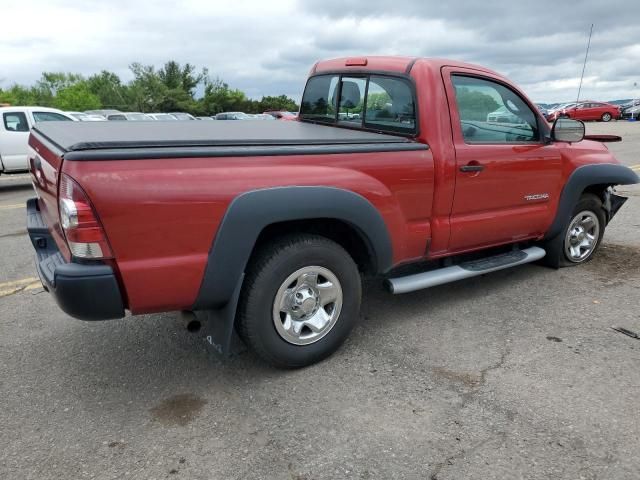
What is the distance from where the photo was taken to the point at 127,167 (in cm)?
238

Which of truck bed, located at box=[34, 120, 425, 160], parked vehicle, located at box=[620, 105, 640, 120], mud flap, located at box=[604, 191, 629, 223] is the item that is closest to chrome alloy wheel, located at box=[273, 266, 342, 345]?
truck bed, located at box=[34, 120, 425, 160]

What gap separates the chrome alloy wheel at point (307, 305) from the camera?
301cm

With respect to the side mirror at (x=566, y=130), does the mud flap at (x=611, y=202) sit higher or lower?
lower

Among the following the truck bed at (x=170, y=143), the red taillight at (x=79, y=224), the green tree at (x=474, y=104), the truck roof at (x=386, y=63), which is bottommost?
the red taillight at (x=79, y=224)

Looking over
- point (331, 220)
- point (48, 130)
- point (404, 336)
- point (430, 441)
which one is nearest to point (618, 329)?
point (404, 336)

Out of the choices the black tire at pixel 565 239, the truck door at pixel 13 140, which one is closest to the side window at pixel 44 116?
the truck door at pixel 13 140

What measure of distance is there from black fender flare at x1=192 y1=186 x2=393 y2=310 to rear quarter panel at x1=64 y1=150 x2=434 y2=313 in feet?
0.13

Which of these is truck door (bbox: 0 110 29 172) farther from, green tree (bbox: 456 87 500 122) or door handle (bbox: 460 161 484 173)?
door handle (bbox: 460 161 484 173)

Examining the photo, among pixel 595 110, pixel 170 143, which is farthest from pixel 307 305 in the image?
pixel 595 110

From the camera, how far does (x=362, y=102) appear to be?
4.12 m

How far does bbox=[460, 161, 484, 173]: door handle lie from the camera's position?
3.57 metres

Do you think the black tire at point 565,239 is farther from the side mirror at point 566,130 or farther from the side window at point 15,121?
the side window at point 15,121

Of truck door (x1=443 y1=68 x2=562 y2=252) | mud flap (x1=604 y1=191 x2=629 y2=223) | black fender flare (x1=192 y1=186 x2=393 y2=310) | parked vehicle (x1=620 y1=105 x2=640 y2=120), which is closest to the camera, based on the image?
black fender flare (x1=192 y1=186 x2=393 y2=310)

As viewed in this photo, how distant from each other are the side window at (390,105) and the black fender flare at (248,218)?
0.95 m
